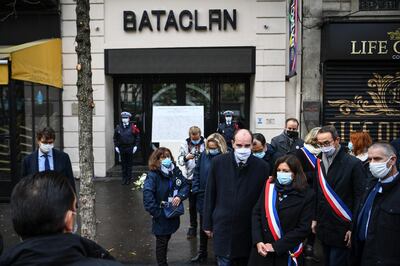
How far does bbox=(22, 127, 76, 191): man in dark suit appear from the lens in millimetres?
5750

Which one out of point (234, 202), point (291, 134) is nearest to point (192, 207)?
point (291, 134)

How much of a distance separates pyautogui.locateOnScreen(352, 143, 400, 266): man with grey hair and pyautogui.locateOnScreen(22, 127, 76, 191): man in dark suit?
365 centimetres

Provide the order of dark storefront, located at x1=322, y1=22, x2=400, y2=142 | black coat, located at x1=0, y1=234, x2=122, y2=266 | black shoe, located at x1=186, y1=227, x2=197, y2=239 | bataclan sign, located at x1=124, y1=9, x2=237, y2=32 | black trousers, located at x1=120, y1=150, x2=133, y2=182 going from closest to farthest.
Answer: black coat, located at x1=0, y1=234, x2=122, y2=266
black shoe, located at x1=186, y1=227, x2=197, y2=239
black trousers, located at x1=120, y1=150, x2=133, y2=182
dark storefront, located at x1=322, y1=22, x2=400, y2=142
bataclan sign, located at x1=124, y1=9, x2=237, y2=32

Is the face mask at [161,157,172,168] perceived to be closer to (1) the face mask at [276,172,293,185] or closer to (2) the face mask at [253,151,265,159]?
(2) the face mask at [253,151,265,159]

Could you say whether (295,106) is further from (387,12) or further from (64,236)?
(64,236)

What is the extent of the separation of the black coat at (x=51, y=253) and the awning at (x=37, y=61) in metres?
8.21

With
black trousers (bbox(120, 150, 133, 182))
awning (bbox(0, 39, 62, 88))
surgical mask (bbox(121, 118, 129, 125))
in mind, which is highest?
awning (bbox(0, 39, 62, 88))

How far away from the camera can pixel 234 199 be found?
4359 mm

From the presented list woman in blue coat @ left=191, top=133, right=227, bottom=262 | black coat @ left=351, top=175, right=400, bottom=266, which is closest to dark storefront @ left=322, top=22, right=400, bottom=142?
woman in blue coat @ left=191, top=133, right=227, bottom=262

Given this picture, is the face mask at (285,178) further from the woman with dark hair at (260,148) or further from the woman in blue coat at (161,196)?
the woman with dark hair at (260,148)

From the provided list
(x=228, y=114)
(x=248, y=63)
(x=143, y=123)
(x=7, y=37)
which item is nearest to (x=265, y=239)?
(x=228, y=114)

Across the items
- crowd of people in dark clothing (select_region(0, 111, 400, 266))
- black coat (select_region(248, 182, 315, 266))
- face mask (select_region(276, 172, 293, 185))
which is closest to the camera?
crowd of people in dark clothing (select_region(0, 111, 400, 266))

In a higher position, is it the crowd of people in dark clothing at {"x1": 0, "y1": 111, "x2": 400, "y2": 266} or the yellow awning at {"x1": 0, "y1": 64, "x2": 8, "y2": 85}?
the yellow awning at {"x1": 0, "y1": 64, "x2": 8, "y2": 85}

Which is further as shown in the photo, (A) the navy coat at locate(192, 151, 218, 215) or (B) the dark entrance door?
(B) the dark entrance door
